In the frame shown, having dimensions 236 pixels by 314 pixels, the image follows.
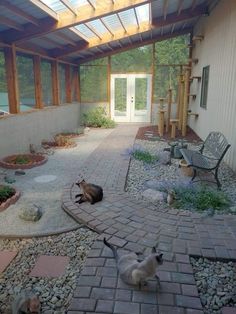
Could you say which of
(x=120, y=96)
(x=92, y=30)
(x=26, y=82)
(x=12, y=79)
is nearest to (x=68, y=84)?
(x=120, y=96)

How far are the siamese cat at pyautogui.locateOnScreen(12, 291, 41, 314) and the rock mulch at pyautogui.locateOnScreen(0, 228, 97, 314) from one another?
91 mm

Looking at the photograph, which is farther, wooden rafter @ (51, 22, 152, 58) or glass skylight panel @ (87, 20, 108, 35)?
wooden rafter @ (51, 22, 152, 58)

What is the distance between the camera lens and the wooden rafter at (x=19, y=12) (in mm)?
4610

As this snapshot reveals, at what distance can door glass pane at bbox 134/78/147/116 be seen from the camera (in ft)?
39.2

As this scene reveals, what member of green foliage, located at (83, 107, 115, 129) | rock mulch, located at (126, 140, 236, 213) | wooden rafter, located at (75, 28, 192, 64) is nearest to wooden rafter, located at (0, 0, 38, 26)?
rock mulch, located at (126, 140, 236, 213)

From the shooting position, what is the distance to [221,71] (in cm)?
630

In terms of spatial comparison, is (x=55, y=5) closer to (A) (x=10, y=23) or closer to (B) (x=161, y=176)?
(A) (x=10, y=23)

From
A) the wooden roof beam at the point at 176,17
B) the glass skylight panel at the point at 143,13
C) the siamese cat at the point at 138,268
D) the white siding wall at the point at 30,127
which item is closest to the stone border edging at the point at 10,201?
the siamese cat at the point at 138,268

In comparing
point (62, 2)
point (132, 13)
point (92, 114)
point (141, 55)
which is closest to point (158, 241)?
point (62, 2)

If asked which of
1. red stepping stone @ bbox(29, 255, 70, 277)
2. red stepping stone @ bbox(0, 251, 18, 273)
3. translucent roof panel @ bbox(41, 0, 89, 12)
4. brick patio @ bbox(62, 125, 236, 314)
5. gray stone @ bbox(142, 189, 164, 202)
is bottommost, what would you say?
red stepping stone @ bbox(0, 251, 18, 273)

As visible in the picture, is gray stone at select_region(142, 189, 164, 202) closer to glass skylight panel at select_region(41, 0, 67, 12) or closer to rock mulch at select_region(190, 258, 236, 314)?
rock mulch at select_region(190, 258, 236, 314)

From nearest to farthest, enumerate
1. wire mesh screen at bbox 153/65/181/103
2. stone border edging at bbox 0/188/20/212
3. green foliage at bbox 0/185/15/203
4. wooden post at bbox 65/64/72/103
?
stone border edging at bbox 0/188/20/212, green foliage at bbox 0/185/15/203, wooden post at bbox 65/64/72/103, wire mesh screen at bbox 153/65/181/103

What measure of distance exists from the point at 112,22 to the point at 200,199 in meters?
6.11

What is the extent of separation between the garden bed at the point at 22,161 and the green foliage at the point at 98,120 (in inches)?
213
